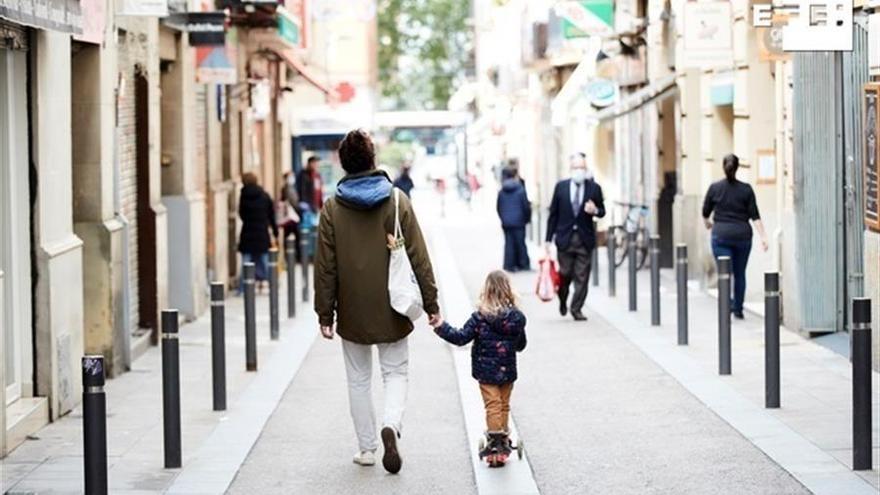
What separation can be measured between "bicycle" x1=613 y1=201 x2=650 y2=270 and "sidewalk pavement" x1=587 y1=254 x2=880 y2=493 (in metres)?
7.46

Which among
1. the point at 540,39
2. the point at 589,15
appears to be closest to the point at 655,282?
the point at 589,15

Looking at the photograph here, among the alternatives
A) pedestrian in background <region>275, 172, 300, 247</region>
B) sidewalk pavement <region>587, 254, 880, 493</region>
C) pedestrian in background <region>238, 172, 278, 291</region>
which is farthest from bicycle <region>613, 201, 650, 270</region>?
sidewalk pavement <region>587, 254, 880, 493</region>

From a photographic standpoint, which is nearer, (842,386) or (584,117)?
(842,386)

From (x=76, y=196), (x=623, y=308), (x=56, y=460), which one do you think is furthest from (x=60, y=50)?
(x=623, y=308)

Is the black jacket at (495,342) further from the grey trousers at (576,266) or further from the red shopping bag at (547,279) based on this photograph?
the red shopping bag at (547,279)

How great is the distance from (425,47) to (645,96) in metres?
77.3

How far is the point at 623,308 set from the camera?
899 inches

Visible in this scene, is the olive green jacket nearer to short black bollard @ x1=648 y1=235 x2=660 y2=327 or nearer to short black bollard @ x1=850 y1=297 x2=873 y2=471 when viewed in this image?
short black bollard @ x1=850 y1=297 x2=873 y2=471

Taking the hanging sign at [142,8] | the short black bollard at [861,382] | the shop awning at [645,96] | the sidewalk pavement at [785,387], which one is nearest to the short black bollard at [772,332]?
the sidewalk pavement at [785,387]

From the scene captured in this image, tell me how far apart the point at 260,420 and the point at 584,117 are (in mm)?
24412

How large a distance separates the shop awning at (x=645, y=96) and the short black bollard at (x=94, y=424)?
2130 centimetres

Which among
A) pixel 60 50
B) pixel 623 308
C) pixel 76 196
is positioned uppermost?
pixel 60 50

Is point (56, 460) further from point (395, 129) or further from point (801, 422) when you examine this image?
point (395, 129)

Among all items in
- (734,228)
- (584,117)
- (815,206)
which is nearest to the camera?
(815,206)
